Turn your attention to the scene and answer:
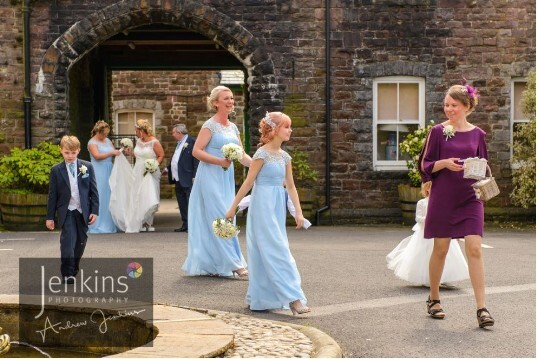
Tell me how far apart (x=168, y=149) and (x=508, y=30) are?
16.2 meters

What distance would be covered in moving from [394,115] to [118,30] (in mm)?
5266

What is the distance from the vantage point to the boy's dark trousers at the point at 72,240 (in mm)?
10453

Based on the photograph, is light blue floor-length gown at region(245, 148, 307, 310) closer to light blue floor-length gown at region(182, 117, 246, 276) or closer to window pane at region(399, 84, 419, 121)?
light blue floor-length gown at region(182, 117, 246, 276)

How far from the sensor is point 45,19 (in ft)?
63.2

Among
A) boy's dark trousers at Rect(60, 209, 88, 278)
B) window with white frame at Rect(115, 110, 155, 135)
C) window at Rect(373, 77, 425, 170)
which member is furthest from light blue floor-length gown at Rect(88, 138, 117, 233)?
window with white frame at Rect(115, 110, 155, 135)

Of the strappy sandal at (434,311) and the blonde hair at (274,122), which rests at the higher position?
the blonde hair at (274,122)

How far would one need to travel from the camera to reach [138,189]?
17953 millimetres

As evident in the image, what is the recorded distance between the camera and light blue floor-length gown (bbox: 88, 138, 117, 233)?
17.6 metres

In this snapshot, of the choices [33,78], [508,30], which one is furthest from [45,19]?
[508,30]

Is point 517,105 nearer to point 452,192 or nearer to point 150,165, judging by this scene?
point 150,165

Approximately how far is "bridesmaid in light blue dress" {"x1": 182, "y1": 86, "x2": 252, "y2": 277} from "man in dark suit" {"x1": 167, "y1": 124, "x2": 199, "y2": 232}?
19.7ft

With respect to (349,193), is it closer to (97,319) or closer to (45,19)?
(45,19)

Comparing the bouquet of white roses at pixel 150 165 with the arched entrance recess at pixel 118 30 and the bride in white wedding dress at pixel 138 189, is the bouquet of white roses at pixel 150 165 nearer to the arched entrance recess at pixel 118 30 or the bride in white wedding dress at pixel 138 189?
the bride in white wedding dress at pixel 138 189

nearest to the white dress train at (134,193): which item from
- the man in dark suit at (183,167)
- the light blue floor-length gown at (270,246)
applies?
the man in dark suit at (183,167)
